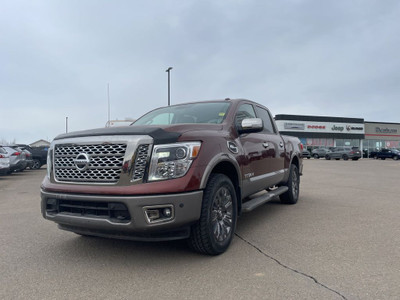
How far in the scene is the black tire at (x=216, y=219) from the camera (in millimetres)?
3295

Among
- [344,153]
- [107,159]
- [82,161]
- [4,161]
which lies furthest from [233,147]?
[344,153]

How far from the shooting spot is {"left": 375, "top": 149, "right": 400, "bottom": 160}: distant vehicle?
36713mm

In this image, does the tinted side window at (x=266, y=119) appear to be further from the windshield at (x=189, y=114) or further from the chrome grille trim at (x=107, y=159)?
the chrome grille trim at (x=107, y=159)

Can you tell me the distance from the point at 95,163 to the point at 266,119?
355 centimetres

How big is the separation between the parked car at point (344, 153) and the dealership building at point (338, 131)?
37.2 feet

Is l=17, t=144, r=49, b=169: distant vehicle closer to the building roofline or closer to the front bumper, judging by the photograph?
the front bumper

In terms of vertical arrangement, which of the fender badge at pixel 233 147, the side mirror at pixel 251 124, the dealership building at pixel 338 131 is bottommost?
the fender badge at pixel 233 147

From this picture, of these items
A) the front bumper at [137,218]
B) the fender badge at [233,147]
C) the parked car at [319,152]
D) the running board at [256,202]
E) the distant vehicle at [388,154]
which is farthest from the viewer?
the parked car at [319,152]

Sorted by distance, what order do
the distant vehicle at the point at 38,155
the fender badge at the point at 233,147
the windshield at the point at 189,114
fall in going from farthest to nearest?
the distant vehicle at the point at 38,155
the windshield at the point at 189,114
the fender badge at the point at 233,147

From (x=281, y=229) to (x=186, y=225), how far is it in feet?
6.79

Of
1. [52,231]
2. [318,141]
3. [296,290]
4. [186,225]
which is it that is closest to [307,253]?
[296,290]

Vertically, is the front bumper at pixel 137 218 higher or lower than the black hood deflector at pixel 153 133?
lower

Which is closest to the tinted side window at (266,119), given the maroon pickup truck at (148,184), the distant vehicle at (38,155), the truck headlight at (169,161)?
the maroon pickup truck at (148,184)

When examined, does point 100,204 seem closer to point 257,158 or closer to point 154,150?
point 154,150
